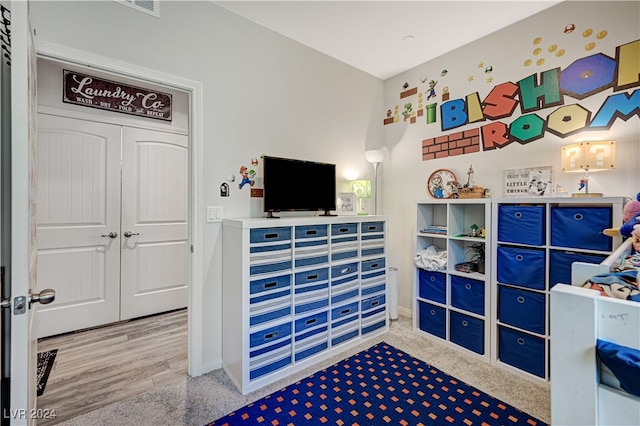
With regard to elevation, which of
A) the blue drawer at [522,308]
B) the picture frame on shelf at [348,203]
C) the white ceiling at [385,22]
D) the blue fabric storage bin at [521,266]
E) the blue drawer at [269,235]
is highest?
the white ceiling at [385,22]

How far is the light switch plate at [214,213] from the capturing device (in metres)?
2.21

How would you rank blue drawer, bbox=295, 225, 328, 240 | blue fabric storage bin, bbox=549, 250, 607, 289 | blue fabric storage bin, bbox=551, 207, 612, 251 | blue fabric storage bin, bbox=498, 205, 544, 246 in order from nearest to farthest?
blue fabric storage bin, bbox=551, 207, 612, 251, blue fabric storage bin, bbox=549, 250, 607, 289, blue fabric storage bin, bbox=498, 205, 544, 246, blue drawer, bbox=295, 225, 328, 240

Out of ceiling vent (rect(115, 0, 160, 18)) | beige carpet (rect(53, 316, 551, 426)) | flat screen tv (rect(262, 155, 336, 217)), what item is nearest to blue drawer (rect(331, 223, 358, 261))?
flat screen tv (rect(262, 155, 336, 217))

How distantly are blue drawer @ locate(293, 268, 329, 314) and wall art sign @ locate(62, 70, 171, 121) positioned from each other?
2.54 m

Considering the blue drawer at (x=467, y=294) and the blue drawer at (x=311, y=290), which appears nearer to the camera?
the blue drawer at (x=311, y=290)

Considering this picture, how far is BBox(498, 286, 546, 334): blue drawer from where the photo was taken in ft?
6.75

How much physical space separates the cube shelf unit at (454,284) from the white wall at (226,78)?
111 cm

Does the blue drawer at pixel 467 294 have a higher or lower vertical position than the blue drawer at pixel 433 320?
higher

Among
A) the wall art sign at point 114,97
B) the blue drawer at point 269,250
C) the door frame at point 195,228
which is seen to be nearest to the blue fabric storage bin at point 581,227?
the blue drawer at point 269,250

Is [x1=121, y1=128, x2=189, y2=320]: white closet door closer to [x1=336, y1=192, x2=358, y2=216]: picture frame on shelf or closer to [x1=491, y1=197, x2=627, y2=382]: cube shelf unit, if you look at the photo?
[x1=336, y1=192, x2=358, y2=216]: picture frame on shelf

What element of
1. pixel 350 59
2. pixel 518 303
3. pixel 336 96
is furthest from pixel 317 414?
pixel 350 59

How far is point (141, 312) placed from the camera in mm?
3197

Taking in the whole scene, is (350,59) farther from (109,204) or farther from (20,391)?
(20,391)

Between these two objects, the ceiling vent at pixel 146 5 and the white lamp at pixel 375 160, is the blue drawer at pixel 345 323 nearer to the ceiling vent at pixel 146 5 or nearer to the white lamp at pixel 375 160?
the white lamp at pixel 375 160
